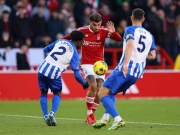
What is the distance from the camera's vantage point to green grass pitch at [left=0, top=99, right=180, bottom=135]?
1329 cm

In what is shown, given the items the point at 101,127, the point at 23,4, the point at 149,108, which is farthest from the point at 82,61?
the point at 23,4

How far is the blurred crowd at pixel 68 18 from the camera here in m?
24.2

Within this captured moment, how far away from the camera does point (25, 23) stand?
2422cm

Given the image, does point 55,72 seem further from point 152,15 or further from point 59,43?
point 152,15

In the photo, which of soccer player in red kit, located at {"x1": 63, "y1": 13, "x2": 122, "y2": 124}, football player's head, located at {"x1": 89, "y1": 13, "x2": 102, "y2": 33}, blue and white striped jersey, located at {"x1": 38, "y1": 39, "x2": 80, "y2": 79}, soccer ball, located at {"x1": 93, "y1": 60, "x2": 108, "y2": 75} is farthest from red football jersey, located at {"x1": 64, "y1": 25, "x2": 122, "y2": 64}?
blue and white striped jersey, located at {"x1": 38, "y1": 39, "x2": 80, "y2": 79}

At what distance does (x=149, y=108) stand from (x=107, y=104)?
6410mm

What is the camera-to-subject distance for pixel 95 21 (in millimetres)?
15234

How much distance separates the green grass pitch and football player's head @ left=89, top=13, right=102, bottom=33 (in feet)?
6.50

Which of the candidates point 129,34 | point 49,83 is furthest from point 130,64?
point 49,83

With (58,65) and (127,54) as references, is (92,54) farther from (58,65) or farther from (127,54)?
(127,54)

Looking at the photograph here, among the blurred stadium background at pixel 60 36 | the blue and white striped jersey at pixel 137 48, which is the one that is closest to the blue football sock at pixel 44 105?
the blue and white striped jersey at pixel 137 48

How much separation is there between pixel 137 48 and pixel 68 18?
12.6 m

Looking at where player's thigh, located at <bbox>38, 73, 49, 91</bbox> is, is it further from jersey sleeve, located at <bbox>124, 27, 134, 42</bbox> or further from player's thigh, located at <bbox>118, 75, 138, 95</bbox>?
jersey sleeve, located at <bbox>124, 27, 134, 42</bbox>

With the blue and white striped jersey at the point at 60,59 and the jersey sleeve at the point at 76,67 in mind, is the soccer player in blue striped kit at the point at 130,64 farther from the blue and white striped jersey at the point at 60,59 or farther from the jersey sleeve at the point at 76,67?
the blue and white striped jersey at the point at 60,59
